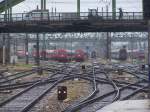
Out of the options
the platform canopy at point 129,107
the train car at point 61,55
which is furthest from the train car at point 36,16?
the train car at point 61,55

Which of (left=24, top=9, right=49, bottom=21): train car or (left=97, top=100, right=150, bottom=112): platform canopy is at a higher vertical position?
(left=24, top=9, right=49, bottom=21): train car

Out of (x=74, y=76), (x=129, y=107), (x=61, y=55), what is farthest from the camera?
(x=61, y=55)

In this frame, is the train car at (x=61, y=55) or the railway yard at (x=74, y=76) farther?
the train car at (x=61, y=55)

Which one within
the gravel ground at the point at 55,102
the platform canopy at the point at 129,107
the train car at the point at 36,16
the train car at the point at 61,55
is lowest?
the train car at the point at 61,55

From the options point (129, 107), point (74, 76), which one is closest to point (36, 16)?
point (74, 76)

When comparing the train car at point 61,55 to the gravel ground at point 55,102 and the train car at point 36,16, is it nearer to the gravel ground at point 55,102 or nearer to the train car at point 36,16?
the train car at point 36,16

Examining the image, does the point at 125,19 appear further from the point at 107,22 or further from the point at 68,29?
the point at 68,29

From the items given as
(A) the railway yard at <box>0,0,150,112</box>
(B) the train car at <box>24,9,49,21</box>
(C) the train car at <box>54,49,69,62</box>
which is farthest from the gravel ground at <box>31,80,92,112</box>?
(C) the train car at <box>54,49,69,62</box>

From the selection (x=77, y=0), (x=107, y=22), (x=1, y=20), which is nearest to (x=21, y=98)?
(x=107, y=22)

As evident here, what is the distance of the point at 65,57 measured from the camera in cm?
9056

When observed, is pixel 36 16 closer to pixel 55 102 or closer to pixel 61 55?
pixel 55 102

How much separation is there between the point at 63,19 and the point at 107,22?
4.14 metres

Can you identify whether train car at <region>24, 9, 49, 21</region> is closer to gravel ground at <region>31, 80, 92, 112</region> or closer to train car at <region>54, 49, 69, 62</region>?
gravel ground at <region>31, 80, 92, 112</region>

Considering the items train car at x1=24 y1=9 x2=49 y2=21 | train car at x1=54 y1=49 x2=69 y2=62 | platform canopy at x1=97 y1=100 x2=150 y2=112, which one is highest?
train car at x1=24 y1=9 x2=49 y2=21
